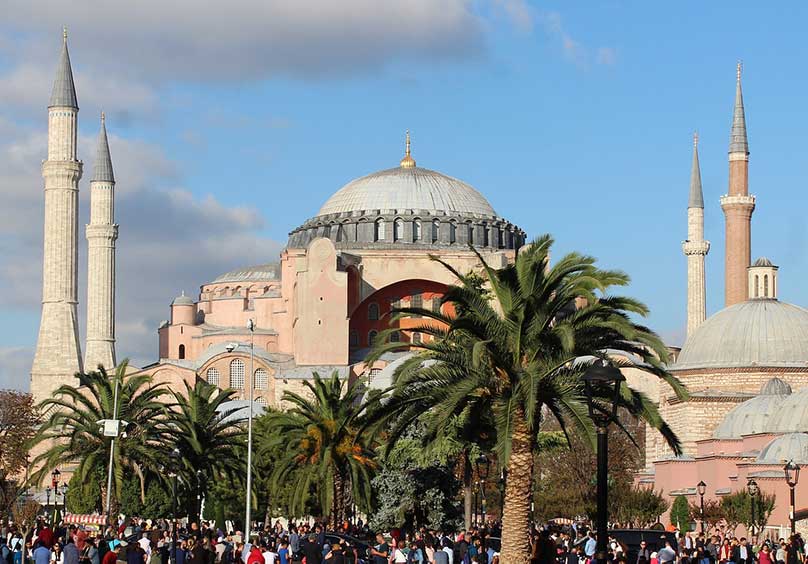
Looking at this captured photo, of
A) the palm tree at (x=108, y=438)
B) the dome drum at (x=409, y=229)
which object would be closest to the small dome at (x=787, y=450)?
the palm tree at (x=108, y=438)

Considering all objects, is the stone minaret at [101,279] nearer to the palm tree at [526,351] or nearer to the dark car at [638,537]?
the dark car at [638,537]

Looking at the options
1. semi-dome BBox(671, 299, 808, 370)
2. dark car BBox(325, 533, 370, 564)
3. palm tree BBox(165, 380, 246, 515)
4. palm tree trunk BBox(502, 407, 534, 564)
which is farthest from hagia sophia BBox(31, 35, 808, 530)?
palm tree trunk BBox(502, 407, 534, 564)

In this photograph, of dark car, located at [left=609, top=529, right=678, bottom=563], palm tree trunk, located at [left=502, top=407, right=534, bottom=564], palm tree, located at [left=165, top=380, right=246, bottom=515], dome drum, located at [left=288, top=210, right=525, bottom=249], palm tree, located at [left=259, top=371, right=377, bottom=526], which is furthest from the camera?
dome drum, located at [left=288, top=210, right=525, bottom=249]

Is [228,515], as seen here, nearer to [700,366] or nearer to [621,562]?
[700,366]

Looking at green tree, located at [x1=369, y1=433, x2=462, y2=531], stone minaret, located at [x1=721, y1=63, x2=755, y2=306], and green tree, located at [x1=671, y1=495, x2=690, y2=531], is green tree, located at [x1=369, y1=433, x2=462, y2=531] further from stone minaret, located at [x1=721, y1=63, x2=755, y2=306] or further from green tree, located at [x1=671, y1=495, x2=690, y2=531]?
stone minaret, located at [x1=721, y1=63, x2=755, y2=306]

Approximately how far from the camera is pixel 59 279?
224 feet

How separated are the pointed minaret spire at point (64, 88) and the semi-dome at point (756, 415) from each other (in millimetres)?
33053

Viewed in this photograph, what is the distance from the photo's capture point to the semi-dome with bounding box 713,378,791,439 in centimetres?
5084

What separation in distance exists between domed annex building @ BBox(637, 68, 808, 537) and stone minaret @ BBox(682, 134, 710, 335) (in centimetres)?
1100

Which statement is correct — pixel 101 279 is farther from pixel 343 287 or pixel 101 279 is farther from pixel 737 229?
pixel 737 229

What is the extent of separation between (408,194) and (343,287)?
1183cm

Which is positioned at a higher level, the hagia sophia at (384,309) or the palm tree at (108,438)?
the hagia sophia at (384,309)

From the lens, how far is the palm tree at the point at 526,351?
815 inches

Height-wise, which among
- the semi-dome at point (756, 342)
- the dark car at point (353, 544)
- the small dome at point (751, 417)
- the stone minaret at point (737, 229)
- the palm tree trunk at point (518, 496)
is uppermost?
the stone minaret at point (737, 229)
